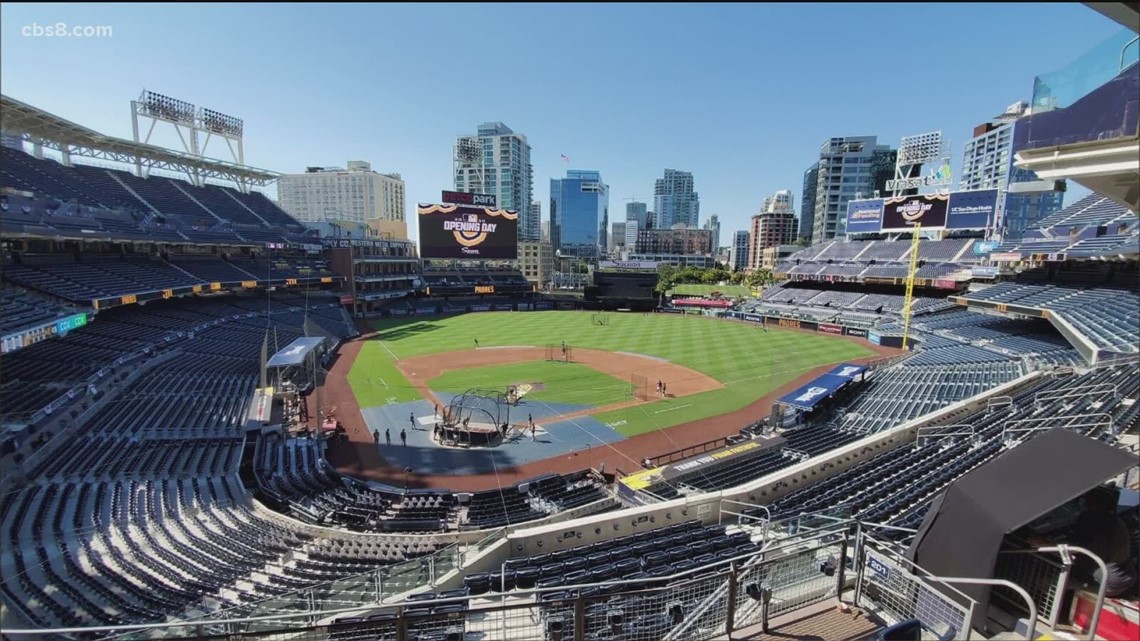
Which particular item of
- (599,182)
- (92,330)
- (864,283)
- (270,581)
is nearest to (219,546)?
(270,581)

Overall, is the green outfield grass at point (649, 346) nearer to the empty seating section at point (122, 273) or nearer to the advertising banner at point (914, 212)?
the empty seating section at point (122, 273)

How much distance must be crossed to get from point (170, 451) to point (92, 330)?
17786mm

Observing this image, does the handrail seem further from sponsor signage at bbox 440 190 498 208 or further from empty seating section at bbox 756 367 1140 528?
sponsor signage at bbox 440 190 498 208

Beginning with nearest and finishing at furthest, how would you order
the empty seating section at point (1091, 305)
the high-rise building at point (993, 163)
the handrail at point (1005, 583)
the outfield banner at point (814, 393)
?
1. the handrail at point (1005, 583)
2. the empty seating section at point (1091, 305)
3. the outfield banner at point (814, 393)
4. the high-rise building at point (993, 163)

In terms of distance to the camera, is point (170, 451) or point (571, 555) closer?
point (571, 555)

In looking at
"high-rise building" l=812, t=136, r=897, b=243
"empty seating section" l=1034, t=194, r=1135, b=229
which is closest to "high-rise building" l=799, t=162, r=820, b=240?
"high-rise building" l=812, t=136, r=897, b=243

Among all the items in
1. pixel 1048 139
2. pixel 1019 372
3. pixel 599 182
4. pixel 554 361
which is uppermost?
pixel 599 182

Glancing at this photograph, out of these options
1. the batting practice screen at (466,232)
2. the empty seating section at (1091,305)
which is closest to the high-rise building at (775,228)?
the batting practice screen at (466,232)

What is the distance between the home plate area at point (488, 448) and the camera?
67.2ft

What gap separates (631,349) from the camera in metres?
42.5

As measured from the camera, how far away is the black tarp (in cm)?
473

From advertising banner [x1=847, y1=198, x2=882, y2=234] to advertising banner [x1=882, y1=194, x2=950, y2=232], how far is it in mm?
765

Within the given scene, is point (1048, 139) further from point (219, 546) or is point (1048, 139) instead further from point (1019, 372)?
point (1019, 372)

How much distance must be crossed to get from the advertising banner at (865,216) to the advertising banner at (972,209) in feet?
24.0
